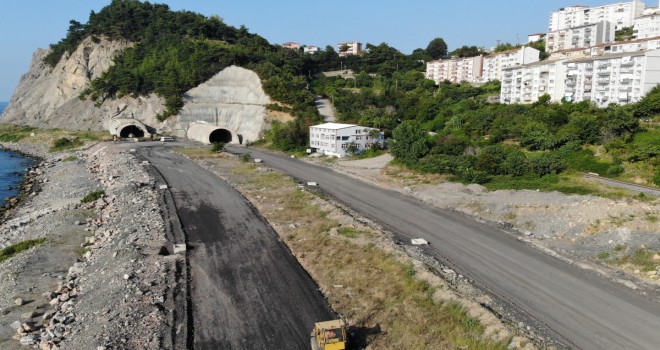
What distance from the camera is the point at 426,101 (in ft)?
259

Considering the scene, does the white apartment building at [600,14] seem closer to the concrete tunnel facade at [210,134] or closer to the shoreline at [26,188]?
the concrete tunnel facade at [210,134]

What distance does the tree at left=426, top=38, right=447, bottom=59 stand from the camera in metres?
133

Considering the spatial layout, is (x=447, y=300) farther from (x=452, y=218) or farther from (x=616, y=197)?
(x=616, y=197)

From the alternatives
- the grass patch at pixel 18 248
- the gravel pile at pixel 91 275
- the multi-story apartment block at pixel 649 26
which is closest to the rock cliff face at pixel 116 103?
the gravel pile at pixel 91 275

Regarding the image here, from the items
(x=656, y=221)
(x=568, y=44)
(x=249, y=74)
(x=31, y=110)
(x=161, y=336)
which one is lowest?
(x=161, y=336)

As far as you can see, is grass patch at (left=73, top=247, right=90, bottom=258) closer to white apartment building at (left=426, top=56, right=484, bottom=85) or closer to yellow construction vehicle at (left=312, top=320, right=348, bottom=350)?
yellow construction vehicle at (left=312, top=320, right=348, bottom=350)

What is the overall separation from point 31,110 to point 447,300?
11766 cm

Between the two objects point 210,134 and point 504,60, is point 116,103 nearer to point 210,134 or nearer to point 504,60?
point 210,134

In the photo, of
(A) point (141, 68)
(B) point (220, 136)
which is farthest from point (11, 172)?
(A) point (141, 68)

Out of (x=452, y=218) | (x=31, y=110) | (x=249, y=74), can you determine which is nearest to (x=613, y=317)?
(x=452, y=218)

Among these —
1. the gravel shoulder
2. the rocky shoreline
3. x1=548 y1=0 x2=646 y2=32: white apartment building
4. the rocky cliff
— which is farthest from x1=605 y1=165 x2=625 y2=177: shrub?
x1=548 y1=0 x2=646 y2=32: white apartment building

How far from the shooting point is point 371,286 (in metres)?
21.5

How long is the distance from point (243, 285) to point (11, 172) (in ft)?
175

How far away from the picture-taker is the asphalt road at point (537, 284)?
17.8m
